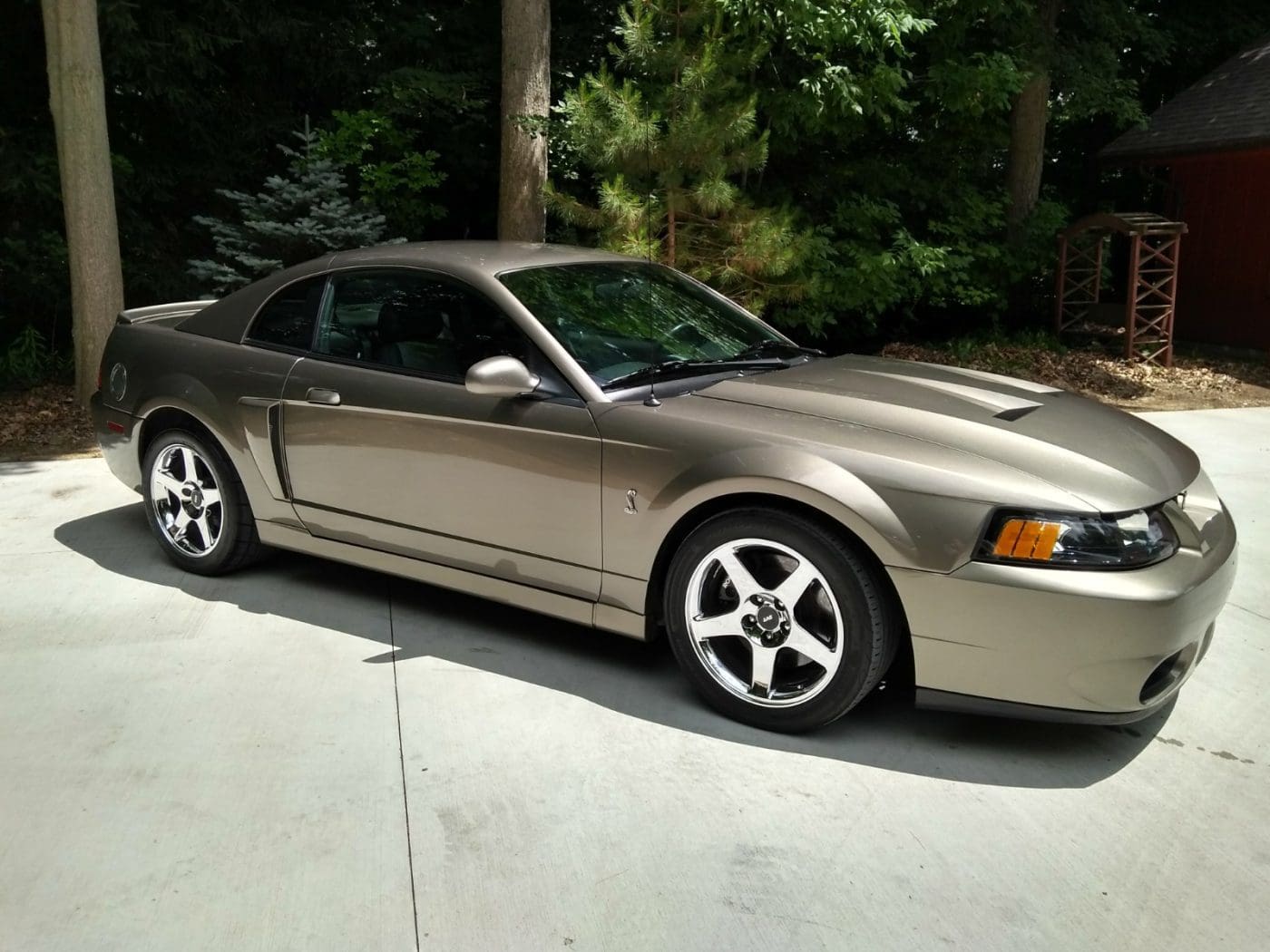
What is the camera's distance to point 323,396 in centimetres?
458

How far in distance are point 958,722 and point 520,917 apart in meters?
1.73

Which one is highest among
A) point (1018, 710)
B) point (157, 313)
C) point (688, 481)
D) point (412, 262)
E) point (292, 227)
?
point (292, 227)

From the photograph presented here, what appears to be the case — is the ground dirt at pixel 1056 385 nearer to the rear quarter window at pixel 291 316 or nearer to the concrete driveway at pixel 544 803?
the rear quarter window at pixel 291 316

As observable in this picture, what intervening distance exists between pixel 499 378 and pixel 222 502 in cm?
181

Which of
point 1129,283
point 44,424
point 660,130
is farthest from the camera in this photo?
point 1129,283

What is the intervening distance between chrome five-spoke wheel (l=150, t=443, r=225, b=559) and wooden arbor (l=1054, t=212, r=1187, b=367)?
11378 millimetres

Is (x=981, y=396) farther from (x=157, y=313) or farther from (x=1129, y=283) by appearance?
(x=1129, y=283)

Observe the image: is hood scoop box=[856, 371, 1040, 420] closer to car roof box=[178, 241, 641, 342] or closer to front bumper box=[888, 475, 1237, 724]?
front bumper box=[888, 475, 1237, 724]

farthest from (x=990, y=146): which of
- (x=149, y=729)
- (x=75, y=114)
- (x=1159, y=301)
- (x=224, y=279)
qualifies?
(x=149, y=729)

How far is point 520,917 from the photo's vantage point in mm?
2793

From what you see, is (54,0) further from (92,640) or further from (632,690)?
(632,690)

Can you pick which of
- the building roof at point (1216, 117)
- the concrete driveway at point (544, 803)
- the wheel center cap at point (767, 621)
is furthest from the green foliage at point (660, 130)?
the wheel center cap at point (767, 621)

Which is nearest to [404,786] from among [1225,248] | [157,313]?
[157,313]

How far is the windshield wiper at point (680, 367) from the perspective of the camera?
408 centimetres
